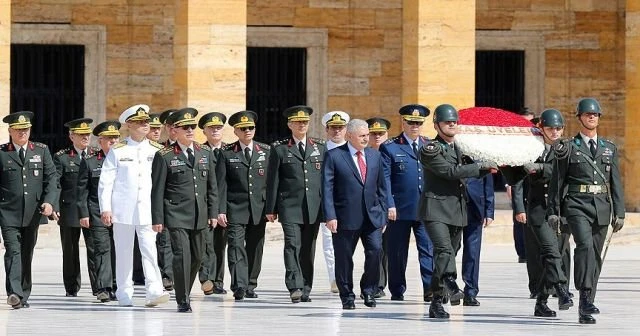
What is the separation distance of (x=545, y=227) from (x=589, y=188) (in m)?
0.52

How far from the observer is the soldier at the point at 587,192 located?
1486 centimetres

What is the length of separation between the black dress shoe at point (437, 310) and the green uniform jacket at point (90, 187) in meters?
3.66

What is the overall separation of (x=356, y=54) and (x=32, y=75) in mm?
5150

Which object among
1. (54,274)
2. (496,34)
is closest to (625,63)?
(496,34)

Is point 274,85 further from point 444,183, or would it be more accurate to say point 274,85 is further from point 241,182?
point 444,183

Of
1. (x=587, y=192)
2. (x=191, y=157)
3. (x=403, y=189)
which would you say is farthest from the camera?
(x=403, y=189)

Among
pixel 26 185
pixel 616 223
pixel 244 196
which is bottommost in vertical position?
pixel 616 223

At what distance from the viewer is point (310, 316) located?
1536 centimetres

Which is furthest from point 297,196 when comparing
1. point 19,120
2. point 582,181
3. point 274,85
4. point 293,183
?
point 274,85

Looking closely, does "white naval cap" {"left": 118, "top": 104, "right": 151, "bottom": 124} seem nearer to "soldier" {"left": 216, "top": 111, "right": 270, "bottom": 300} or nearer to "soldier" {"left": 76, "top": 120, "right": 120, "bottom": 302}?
"soldier" {"left": 76, "top": 120, "right": 120, "bottom": 302}

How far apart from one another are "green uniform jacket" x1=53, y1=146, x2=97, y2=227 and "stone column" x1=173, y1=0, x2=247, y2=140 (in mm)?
6662

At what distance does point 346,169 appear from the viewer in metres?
16.2

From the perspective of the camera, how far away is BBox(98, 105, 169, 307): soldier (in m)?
16.3

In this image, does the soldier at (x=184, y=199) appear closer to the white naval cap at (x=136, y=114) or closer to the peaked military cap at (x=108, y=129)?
the white naval cap at (x=136, y=114)
